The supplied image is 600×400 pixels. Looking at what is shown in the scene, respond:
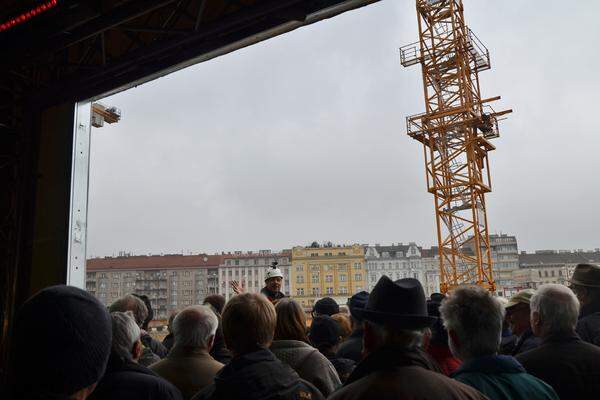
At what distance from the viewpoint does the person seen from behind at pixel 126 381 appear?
1854mm

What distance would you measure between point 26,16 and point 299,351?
3245mm

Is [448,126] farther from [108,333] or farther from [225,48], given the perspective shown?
[108,333]

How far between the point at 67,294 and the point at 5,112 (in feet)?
16.1

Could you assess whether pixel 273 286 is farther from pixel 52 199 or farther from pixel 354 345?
pixel 52 199

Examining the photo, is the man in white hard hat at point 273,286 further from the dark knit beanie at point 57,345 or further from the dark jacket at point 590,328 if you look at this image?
the dark knit beanie at point 57,345

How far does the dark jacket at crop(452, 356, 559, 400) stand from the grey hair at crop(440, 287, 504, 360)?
47 millimetres

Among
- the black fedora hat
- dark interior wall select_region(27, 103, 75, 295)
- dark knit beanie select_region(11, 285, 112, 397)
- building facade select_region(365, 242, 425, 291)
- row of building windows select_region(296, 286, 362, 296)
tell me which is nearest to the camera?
dark knit beanie select_region(11, 285, 112, 397)

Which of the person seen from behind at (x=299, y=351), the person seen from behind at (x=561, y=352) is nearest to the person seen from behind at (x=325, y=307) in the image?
the person seen from behind at (x=299, y=351)

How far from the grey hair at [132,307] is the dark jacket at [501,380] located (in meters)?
2.14

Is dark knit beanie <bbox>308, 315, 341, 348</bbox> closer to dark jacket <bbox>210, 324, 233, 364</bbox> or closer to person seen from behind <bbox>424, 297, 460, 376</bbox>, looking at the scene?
dark jacket <bbox>210, 324, 233, 364</bbox>

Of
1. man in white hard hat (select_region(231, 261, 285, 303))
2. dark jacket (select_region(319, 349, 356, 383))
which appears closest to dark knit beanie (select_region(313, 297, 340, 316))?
man in white hard hat (select_region(231, 261, 285, 303))

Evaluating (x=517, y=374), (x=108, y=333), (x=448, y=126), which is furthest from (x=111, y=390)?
(x=448, y=126)

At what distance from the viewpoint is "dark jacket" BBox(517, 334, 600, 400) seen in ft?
7.18

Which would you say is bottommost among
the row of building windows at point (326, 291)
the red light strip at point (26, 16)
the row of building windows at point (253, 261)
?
the row of building windows at point (326, 291)
